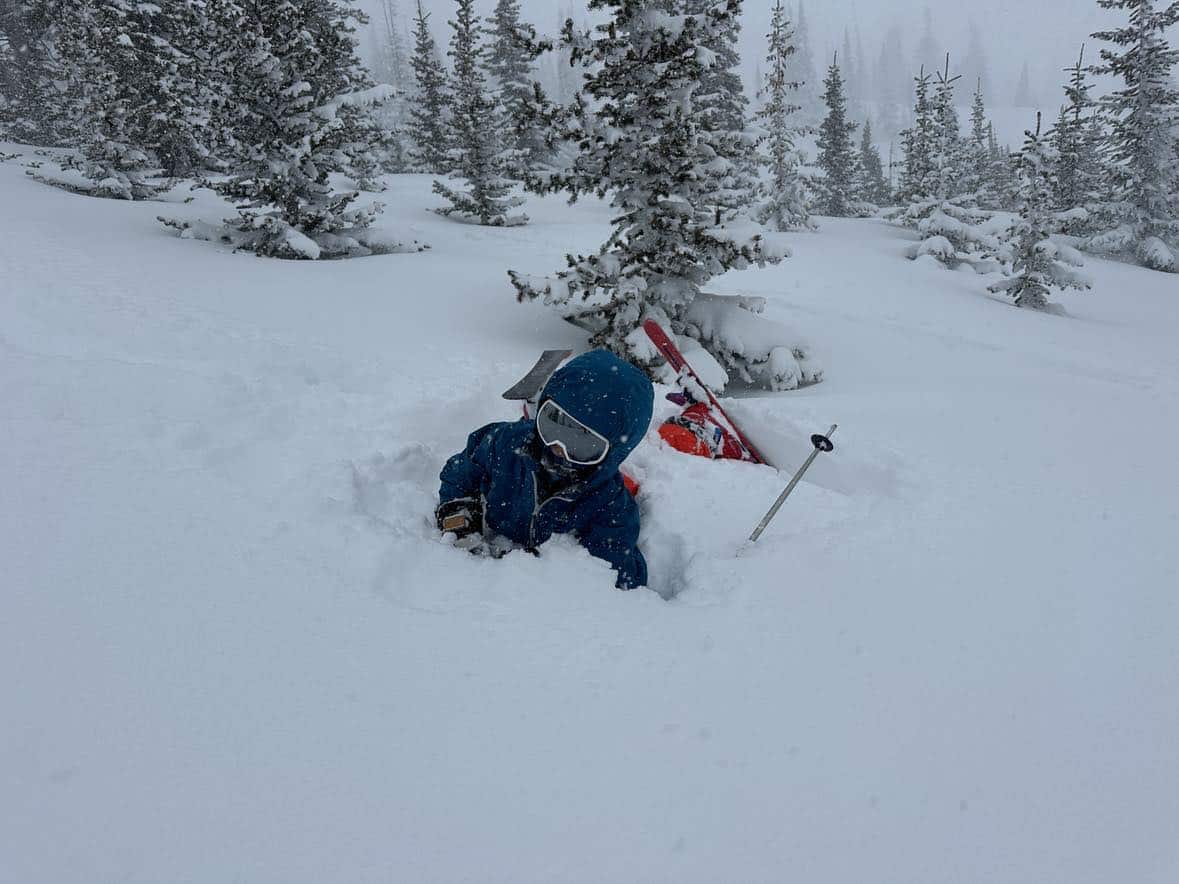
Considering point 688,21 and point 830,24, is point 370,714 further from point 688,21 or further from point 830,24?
point 830,24

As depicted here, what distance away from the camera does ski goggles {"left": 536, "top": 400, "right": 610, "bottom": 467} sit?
324cm

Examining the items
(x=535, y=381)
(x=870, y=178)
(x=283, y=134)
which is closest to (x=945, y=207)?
(x=283, y=134)

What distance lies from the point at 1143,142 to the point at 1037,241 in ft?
39.4

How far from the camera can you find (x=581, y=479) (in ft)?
11.2

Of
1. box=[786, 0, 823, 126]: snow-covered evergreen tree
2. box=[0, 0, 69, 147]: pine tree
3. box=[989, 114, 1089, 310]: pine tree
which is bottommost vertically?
box=[989, 114, 1089, 310]: pine tree

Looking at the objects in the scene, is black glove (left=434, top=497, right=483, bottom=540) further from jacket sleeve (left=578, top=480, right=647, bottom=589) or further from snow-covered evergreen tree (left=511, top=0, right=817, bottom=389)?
snow-covered evergreen tree (left=511, top=0, right=817, bottom=389)

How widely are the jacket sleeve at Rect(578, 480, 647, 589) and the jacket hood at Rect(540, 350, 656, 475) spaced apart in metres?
0.22

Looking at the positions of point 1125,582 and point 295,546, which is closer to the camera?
point 295,546

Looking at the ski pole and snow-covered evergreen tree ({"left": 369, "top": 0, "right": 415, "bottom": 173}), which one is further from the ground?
snow-covered evergreen tree ({"left": 369, "top": 0, "right": 415, "bottom": 173})

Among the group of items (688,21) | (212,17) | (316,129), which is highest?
(212,17)

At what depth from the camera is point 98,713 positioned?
181cm

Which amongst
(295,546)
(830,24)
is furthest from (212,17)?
(830,24)

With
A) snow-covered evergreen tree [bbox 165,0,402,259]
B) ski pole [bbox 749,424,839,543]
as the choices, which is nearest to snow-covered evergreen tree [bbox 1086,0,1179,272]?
snow-covered evergreen tree [bbox 165,0,402,259]

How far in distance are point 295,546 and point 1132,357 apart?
13.5m
